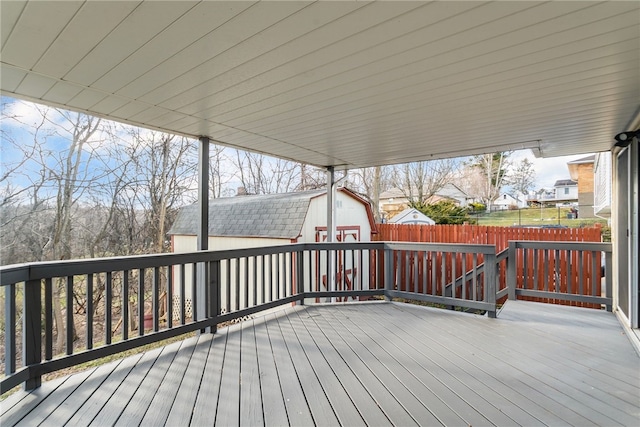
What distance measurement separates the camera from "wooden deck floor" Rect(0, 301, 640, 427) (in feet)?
6.13

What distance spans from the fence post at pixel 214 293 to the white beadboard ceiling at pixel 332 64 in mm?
1482

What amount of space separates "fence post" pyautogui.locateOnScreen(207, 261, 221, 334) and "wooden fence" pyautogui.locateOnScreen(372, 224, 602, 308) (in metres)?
2.52

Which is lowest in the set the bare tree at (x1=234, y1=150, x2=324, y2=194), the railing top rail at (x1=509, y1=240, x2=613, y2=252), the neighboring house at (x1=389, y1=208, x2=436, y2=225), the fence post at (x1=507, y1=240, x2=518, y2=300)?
the fence post at (x1=507, y1=240, x2=518, y2=300)

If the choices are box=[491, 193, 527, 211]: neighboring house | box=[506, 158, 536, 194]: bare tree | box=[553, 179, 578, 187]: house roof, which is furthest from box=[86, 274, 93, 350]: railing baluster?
box=[553, 179, 578, 187]: house roof

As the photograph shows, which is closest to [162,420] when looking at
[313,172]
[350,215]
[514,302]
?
[514,302]

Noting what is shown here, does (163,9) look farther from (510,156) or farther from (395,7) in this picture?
(510,156)

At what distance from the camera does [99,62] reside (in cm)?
196

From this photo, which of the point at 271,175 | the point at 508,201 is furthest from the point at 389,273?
the point at 508,201

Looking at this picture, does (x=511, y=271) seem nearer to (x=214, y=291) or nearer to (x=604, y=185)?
(x=604, y=185)

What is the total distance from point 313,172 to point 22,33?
11311 mm

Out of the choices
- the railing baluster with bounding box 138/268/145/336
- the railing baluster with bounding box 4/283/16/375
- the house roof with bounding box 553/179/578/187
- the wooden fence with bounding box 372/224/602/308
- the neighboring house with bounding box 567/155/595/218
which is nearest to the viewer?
the railing baluster with bounding box 4/283/16/375

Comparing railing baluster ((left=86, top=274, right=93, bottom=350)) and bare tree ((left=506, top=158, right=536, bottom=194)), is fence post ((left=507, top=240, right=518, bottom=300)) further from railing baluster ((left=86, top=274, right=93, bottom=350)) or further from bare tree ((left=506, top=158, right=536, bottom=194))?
bare tree ((left=506, top=158, right=536, bottom=194))

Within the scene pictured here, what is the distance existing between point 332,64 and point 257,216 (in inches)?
235

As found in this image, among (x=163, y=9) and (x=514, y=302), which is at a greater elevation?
(x=163, y=9)
